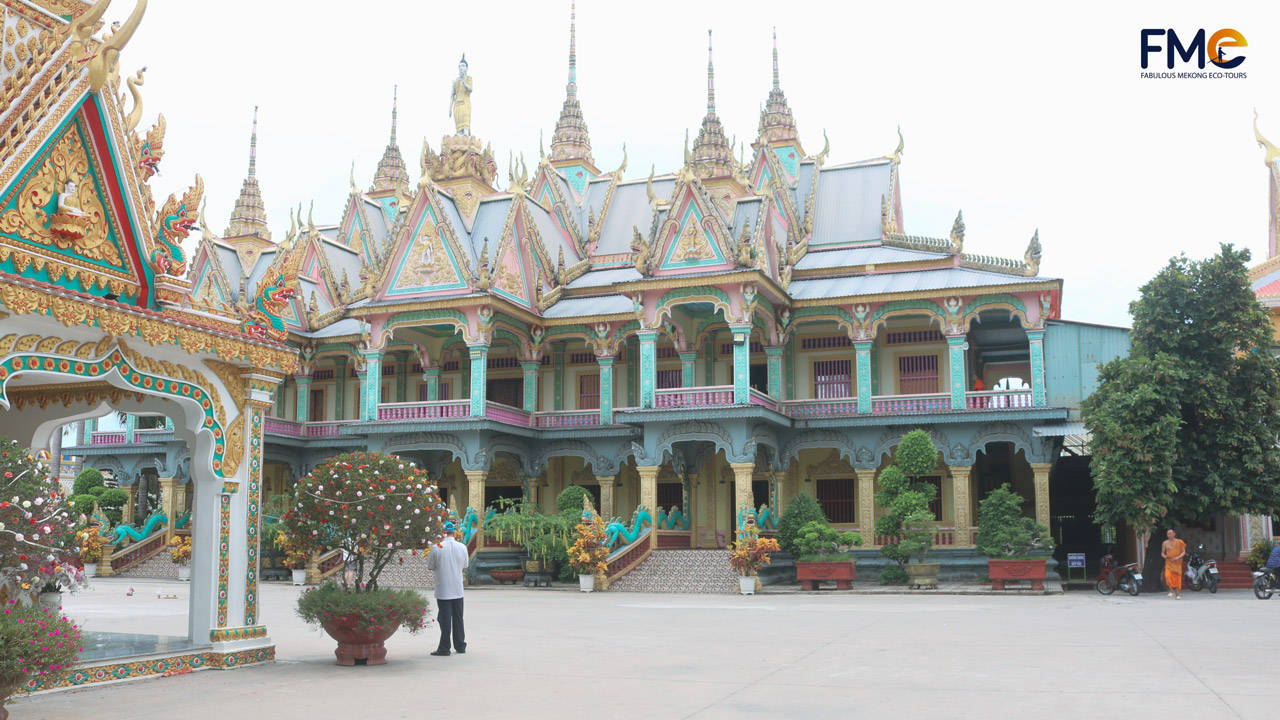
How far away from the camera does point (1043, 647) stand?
37.6ft

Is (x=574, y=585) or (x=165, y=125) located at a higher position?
(x=165, y=125)

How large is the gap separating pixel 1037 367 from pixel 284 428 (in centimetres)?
2165

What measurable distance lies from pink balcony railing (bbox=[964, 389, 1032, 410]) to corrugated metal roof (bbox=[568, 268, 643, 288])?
10389mm

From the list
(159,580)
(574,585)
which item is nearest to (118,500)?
(159,580)

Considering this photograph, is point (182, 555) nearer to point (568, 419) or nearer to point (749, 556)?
point (568, 419)

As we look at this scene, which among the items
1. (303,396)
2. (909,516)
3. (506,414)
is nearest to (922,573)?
(909,516)

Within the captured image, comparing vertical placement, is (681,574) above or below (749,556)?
below

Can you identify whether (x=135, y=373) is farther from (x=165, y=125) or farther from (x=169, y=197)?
(x=165, y=125)

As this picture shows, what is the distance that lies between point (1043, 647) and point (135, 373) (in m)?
9.14

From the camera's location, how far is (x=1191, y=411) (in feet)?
74.5

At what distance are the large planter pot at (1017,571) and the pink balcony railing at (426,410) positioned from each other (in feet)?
45.0

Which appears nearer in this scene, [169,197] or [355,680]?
[355,680]

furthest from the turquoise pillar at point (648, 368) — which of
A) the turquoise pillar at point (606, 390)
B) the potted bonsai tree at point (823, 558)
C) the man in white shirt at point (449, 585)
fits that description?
the man in white shirt at point (449, 585)

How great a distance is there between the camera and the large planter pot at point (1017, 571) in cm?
2234
